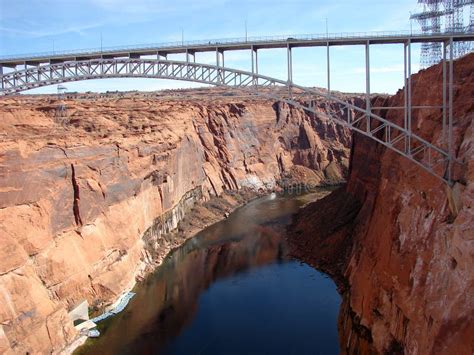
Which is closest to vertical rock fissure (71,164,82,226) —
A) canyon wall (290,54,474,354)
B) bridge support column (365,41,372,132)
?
canyon wall (290,54,474,354)

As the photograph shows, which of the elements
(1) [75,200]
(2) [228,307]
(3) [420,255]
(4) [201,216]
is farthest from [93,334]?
(4) [201,216]

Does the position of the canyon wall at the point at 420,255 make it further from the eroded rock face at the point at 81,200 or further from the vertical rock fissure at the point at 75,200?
the vertical rock fissure at the point at 75,200

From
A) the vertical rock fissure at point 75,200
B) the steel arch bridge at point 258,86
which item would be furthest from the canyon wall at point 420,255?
the vertical rock fissure at point 75,200

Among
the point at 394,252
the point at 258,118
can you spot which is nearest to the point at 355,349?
the point at 394,252

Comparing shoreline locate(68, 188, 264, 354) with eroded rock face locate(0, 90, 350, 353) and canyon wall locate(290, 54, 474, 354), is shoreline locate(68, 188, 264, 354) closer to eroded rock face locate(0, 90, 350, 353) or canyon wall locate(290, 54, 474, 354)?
eroded rock face locate(0, 90, 350, 353)

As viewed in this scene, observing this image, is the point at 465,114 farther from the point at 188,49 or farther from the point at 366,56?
the point at 188,49

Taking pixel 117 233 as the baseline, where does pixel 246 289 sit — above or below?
below
